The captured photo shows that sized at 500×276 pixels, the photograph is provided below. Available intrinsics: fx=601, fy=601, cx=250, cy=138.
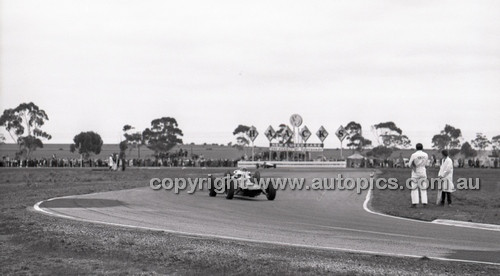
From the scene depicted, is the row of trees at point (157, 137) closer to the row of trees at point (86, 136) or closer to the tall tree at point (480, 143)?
the row of trees at point (86, 136)

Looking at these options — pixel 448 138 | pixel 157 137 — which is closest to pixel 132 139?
pixel 157 137

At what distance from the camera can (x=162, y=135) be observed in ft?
387

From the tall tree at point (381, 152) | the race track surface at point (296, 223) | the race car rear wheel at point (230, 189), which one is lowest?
the race track surface at point (296, 223)

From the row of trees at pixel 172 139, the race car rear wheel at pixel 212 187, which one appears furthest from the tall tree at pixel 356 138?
the race car rear wheel at pixel 212 187

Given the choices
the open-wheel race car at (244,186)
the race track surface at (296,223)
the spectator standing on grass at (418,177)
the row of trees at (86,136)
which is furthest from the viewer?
the row of trees at (86,136)

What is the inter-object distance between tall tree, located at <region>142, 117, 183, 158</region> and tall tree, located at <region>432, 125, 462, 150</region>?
171ft

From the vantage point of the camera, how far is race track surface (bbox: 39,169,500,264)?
980 centimetres

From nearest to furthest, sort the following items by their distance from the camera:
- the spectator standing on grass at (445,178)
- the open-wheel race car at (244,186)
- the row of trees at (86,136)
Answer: the spectator standing on grass at (445,178), the open-wheel race car at (244,186), the row of trees at (86,136)

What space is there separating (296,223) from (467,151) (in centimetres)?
11113

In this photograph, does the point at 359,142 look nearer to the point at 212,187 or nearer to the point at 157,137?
the point at 157,137

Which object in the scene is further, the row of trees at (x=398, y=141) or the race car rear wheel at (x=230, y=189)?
the row of trees at (x=398, y=141)

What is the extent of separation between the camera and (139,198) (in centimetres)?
1961

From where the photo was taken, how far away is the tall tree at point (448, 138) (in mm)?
121188

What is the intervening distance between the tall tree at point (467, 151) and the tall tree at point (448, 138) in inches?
133
